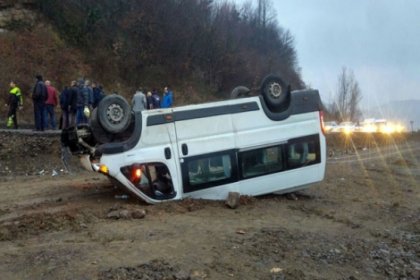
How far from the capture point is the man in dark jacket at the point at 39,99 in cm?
1902

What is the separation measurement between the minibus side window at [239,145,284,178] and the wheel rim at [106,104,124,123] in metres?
2.62

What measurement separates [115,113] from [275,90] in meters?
3.67

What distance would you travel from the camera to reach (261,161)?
1165 centimetres

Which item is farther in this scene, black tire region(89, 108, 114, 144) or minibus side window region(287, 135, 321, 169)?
minibus side window region(287, 135, 321, 169)

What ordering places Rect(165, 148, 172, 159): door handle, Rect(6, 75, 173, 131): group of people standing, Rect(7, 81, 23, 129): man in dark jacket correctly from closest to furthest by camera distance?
Rect(165, 148, 172, 159): door handle → Rect(6, 75, 173, 131): group of people standing → Rect(7, 81, 23, 129): man in dark jacket

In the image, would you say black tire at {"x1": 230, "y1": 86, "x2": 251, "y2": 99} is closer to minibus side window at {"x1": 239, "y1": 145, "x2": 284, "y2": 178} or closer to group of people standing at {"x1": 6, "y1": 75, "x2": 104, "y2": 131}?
minibus side window at {"x1": 239, "y1": 145, "x2": 284, "y2": 178}

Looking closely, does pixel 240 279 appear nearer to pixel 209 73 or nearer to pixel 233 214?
pixel 233 214

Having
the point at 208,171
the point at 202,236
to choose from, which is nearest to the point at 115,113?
the point at 208,171

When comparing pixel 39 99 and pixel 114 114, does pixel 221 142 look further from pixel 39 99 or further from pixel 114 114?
pixel 39 99

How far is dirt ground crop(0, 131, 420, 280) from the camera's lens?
23.9 feet

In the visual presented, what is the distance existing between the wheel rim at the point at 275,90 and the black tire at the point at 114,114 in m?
3.27

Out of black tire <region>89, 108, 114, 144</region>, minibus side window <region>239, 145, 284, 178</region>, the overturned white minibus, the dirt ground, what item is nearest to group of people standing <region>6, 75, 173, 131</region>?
the dirt ground

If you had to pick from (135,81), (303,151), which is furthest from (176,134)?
(135,81)

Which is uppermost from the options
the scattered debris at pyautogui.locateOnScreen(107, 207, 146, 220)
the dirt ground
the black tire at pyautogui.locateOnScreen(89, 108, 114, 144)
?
the black tire at pyautogui.locateOnScreen(89, 108, 114, 144)
